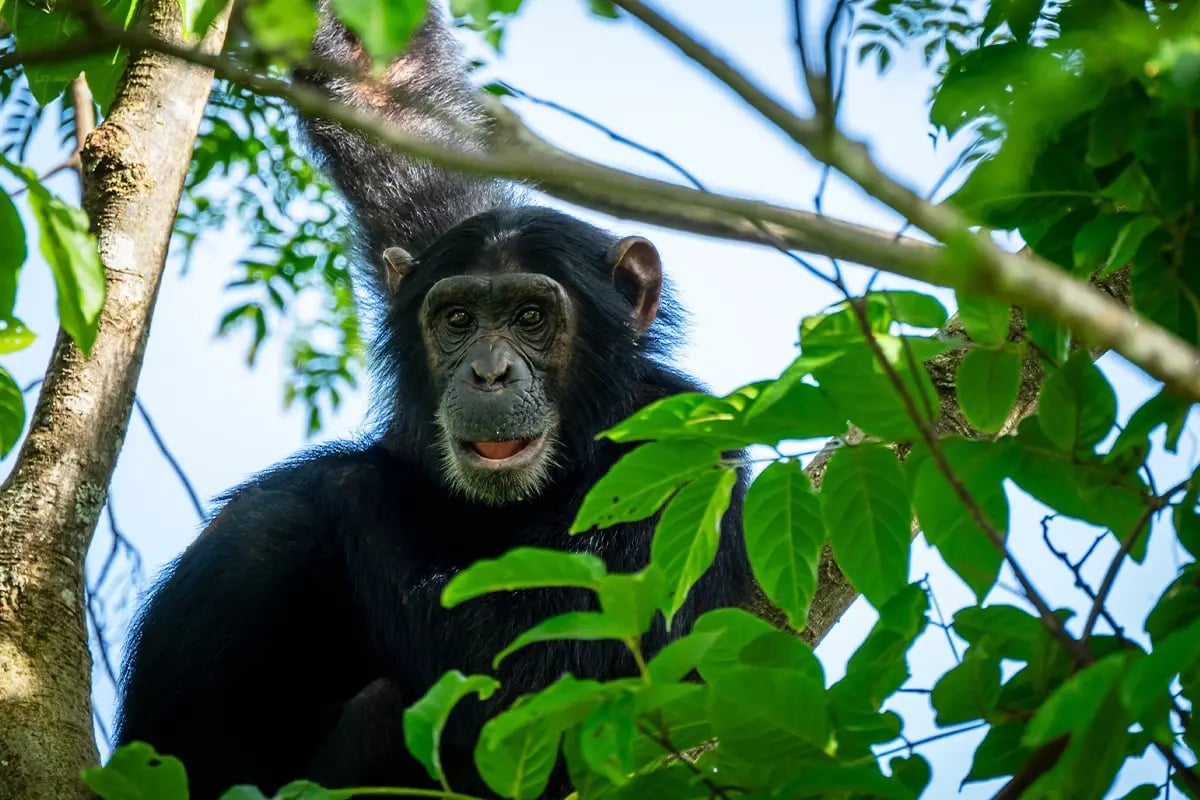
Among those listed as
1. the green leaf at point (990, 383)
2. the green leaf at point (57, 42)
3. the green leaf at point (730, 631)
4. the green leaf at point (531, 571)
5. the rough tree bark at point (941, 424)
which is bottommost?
the green leaf at point (531, 571)

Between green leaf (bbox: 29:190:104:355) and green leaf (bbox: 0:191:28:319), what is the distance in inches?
4.7

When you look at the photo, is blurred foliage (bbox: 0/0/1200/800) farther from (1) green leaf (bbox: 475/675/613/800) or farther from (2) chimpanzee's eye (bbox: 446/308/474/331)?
(2) chimpanzee's eye (bbox: 446/308/474/331)

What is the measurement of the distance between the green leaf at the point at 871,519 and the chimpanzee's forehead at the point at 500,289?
384cm

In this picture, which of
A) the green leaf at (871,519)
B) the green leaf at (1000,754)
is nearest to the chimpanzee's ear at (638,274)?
the green leaf at (871,519)

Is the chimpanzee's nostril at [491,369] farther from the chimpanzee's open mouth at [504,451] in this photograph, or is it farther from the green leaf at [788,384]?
the green leaf at [788,384]

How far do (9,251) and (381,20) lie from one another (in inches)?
40.4

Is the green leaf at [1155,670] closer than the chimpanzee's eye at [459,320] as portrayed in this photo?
Yes

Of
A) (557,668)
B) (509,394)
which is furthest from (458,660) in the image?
(509,394)

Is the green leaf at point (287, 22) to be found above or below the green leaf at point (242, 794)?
above

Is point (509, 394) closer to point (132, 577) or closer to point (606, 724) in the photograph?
point (132, 577)

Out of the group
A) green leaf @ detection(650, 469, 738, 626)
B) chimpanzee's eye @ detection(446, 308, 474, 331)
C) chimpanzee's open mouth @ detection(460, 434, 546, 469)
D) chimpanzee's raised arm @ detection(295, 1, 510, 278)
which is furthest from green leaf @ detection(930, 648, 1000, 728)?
chimpanzee's raised arm @ detection(295, 1, 510, 278)

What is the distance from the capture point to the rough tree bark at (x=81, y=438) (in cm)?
392

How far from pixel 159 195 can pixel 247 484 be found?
72.6 inches


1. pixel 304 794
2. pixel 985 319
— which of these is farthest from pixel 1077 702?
pixel 304 794
